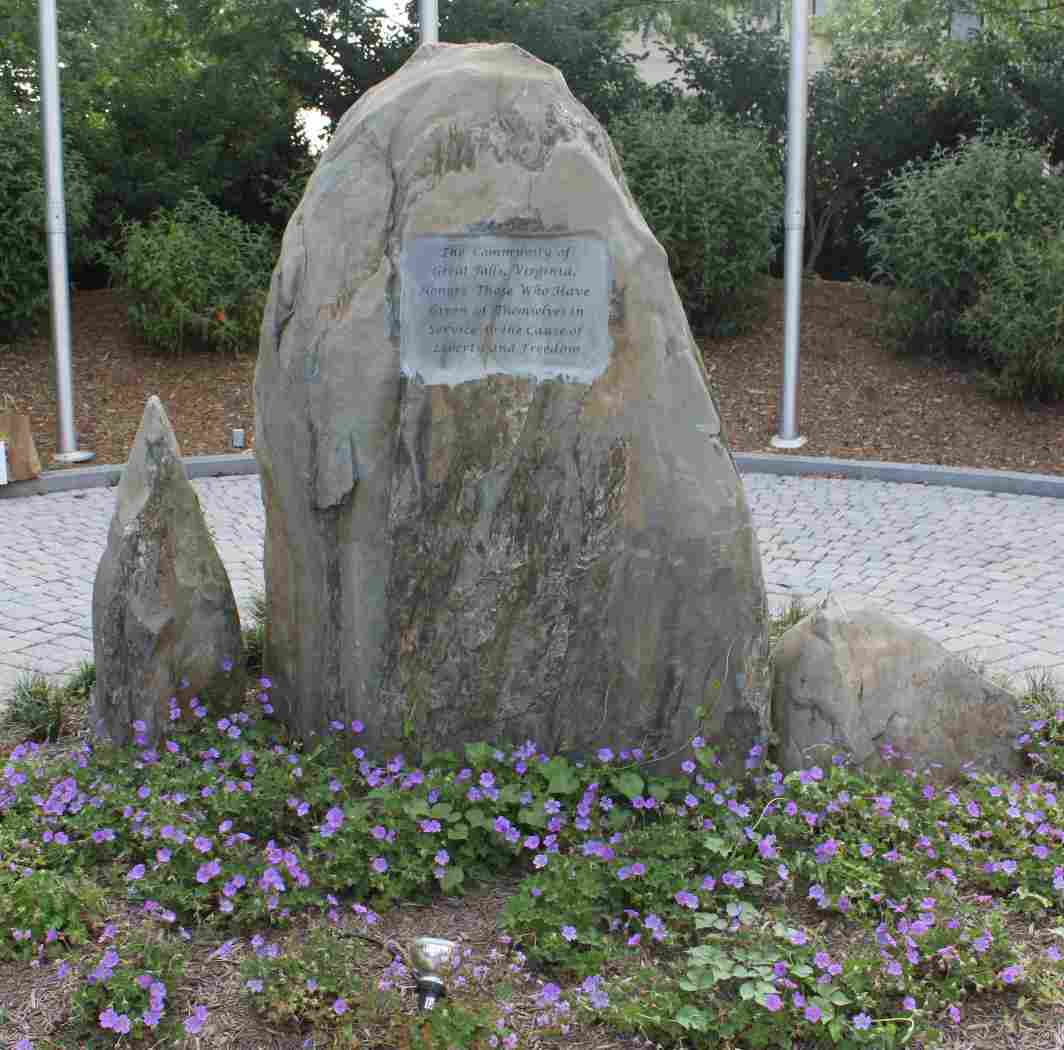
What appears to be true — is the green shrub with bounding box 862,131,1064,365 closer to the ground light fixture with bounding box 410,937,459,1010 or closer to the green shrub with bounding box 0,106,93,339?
the green shrub with bounding box 0,106,93,339

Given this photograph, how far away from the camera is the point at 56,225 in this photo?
946 centimetres

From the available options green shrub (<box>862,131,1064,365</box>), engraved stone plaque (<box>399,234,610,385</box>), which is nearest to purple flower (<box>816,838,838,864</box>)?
engraved stone plaque (<box>399,234,610,385</box>)

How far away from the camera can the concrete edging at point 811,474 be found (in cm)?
905

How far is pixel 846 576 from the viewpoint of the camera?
691 cm

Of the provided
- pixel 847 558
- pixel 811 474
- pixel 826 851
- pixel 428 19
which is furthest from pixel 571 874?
pixel 428 19

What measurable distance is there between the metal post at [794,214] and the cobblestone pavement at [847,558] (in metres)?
0.93

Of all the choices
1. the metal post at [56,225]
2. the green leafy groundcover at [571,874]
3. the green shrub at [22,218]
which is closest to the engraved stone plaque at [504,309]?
the green leafy groundcover at [571,874]

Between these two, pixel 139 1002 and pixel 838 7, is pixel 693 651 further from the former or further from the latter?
pixel 838 7

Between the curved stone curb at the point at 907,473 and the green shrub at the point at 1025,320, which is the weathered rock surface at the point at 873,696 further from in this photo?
the green shrub at the point at 1025,320

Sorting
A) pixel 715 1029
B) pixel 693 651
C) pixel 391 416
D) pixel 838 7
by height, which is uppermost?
pixel 838 7

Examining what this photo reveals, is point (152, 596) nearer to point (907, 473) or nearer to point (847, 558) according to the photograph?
point (847, 558)

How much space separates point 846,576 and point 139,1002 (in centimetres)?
471

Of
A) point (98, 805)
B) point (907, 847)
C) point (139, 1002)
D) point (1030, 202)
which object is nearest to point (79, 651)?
point (98, 805)

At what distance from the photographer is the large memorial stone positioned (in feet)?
12.5
